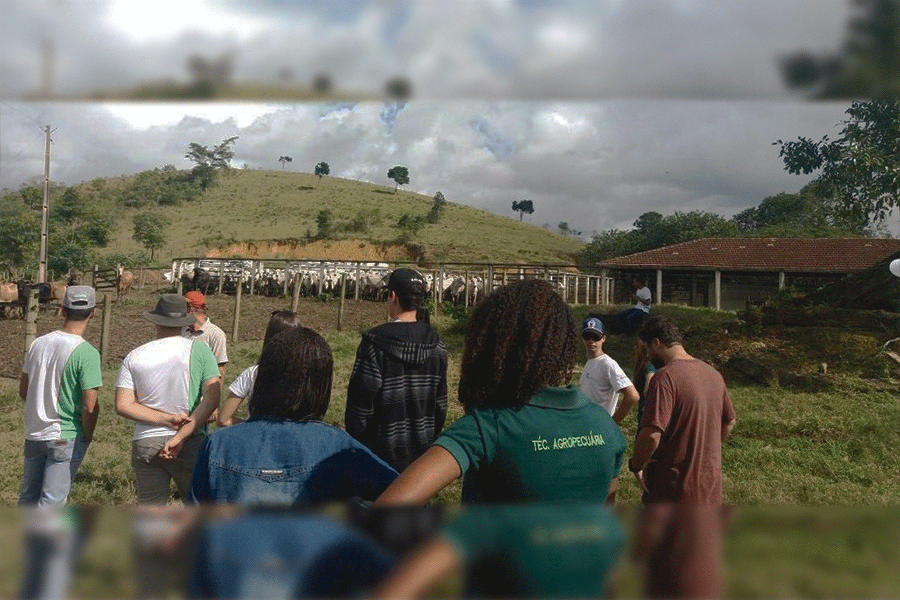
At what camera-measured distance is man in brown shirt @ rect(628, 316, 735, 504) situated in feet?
9.70

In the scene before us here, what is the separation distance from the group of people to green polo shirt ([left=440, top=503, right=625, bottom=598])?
0.13ft

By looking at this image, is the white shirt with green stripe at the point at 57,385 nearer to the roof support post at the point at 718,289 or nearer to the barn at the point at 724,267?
the barn at the point at 724,267

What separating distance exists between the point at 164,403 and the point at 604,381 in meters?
2.45

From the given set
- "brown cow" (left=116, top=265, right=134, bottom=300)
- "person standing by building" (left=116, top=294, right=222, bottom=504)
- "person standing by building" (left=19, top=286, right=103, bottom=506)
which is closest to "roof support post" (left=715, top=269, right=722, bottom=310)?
"person standing by building" (left=116, top=294, right=222, bottom=504)

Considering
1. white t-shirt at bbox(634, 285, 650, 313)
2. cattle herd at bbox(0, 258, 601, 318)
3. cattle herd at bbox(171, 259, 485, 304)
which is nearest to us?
white t-shirt at bbox(634, 285, 650, 313)

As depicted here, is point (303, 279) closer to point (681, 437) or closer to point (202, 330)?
point (202, 330)

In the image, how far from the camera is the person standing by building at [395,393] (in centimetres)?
287

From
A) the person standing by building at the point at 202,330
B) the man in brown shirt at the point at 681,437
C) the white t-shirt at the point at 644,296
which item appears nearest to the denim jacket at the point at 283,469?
the man in brown shirt at the point at 681,437

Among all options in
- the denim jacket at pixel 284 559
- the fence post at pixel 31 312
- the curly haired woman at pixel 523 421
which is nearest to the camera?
the denim jacket at pixel 284 559

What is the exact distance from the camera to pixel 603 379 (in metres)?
4.37

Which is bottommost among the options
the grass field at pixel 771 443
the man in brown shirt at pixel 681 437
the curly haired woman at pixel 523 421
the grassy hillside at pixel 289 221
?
the grass field at pixel 771 443

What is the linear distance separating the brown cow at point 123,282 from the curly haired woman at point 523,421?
872 cm

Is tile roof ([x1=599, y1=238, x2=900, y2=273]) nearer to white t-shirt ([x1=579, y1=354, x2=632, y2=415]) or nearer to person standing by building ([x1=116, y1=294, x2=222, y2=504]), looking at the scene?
white t-shirt ([x1=579, y1=354, x2=632, y2=415])

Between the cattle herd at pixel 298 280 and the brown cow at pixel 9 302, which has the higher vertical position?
the cattle herd at pixel 298 280
